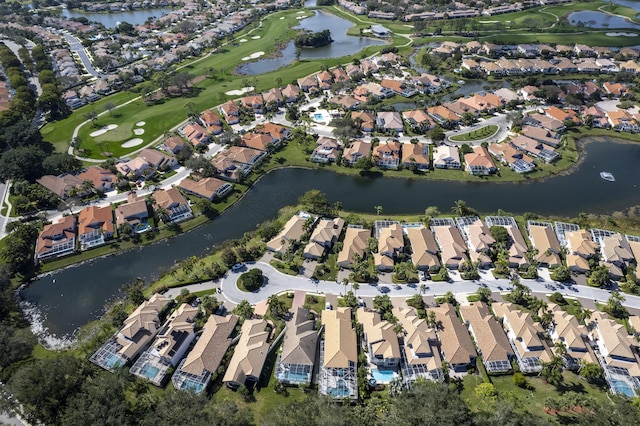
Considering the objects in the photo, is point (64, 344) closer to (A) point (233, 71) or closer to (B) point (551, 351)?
(B) point (551, 351)

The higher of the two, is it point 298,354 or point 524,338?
point 298,354

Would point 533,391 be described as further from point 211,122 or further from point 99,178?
point 211,122

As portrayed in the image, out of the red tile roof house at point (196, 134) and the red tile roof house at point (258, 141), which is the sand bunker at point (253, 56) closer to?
the red tile roof house at point (196, 134)

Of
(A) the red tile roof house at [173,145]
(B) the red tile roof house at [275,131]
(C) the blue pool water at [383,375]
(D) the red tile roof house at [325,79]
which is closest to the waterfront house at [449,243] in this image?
(C) the blue pool water at [383,375]

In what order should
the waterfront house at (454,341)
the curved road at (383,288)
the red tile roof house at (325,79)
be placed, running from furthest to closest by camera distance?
the red tile roof house at (325,79) < the curved road at (383,288) < the waterfront house at (454,341)

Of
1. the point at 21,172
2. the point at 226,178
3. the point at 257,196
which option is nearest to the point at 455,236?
the point at 257,196

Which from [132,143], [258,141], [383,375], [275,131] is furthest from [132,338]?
[132,143]
